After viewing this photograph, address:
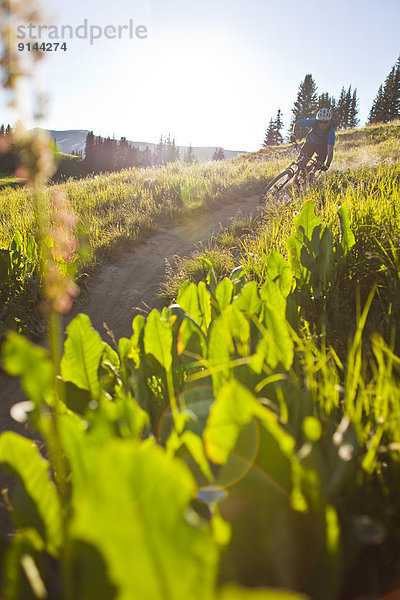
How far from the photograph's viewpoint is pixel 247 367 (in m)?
1.32

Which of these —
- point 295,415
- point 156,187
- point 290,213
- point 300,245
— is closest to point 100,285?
point 290,213

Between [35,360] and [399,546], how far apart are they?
102cm

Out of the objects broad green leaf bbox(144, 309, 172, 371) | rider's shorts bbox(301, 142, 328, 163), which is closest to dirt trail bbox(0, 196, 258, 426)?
broad green leaf bbox(144, 309, 172, 371)

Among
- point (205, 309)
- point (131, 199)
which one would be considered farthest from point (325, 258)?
point (131, 199)

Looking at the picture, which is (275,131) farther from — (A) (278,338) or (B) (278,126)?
(A) (278,338)

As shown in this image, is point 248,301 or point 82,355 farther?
point 248,301

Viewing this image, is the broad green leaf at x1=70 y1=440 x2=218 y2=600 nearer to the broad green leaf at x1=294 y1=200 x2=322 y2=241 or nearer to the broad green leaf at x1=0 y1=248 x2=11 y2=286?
the broad green leaf at x1=294 y1=200 x2=322 y2=241

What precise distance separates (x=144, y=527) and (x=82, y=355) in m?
0.91

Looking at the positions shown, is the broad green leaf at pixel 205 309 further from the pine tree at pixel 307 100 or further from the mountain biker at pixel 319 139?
the pine tree at pixel 307 100

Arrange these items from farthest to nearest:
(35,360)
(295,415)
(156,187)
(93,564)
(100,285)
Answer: (156,187) < (100,285) < (295,415) < (93,564) < (35,360)

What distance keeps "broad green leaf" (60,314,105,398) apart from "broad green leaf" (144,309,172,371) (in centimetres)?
20

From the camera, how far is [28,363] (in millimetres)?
541

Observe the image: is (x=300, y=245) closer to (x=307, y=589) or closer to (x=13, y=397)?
(x=307, y=589)

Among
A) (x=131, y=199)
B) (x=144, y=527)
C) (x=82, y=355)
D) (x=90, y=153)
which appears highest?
(x=90, y=153)
